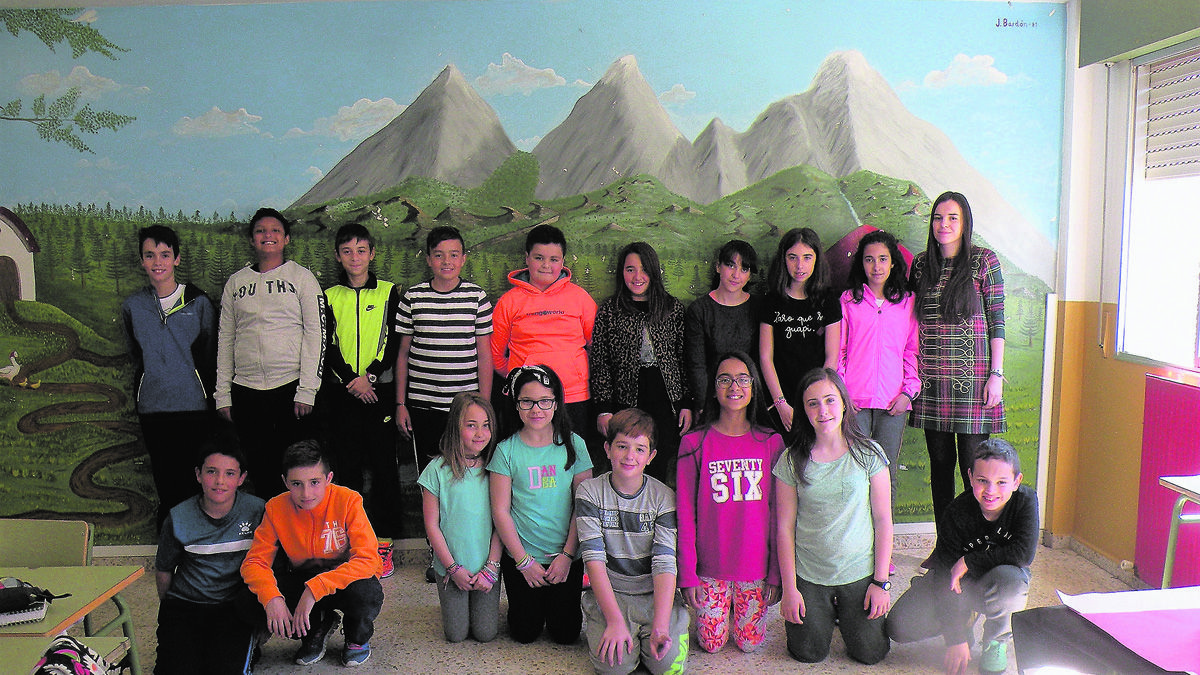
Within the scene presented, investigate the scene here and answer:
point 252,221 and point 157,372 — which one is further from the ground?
point 252,221

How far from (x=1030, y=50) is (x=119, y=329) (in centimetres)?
442

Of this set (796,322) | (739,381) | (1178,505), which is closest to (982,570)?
(1178,505)

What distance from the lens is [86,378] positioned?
366cm

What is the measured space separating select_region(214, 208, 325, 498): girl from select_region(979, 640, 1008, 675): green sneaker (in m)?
2.69

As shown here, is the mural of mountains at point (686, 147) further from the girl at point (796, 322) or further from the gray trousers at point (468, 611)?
the gray trousers at point (468, 611)

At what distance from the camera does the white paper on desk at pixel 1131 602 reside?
5.10 ft

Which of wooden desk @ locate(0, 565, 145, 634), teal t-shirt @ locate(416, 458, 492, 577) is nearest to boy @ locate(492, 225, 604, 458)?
teal t-shirt @ locate(416, 458, 492, 577)

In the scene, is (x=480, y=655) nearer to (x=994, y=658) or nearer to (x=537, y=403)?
(x=537, y=403)

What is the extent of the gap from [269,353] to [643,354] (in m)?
1.57

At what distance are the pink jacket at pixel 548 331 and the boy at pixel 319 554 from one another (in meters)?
0.99

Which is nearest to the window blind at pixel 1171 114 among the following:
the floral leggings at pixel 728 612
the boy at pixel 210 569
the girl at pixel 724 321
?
the girl at pixel 724 321

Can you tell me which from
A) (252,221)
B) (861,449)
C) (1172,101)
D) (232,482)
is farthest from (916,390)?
(252,221)

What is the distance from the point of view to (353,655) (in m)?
2.70

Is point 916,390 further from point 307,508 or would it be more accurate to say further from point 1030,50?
point 307,508
